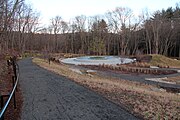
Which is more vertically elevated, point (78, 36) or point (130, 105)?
point (78, 36)

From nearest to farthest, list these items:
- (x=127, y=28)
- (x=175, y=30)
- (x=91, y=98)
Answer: (x=91, y=98), (x=175, y=30), (x=127, y=28)

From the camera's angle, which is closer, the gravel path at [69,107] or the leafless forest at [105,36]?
the gravel path at [69,107]

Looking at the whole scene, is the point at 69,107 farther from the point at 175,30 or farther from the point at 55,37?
the point at 55,37

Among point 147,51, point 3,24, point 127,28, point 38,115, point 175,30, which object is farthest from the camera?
point 127,28

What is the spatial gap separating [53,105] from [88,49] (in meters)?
57.3

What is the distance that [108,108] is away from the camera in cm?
580

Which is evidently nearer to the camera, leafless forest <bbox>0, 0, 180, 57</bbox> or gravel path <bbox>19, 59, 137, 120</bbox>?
gravel path <bbox>19, 59, 137, 120</bbox>

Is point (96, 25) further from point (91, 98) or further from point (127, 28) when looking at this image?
point (91, 98)

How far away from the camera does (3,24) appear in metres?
18.9

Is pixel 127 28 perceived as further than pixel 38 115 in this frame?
Yes

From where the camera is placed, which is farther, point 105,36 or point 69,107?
point 105,36

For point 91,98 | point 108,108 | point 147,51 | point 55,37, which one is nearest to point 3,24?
point 91,98

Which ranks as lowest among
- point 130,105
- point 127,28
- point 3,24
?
point 130,105

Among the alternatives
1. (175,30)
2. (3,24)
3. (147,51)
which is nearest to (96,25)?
(147,51)
